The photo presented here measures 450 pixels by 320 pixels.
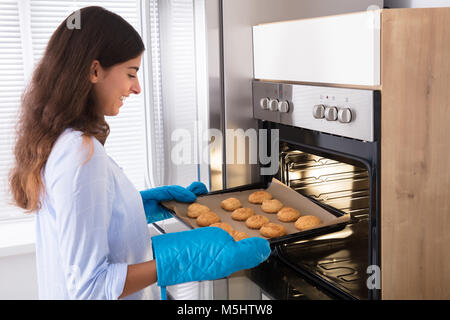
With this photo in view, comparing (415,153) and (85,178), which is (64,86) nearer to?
(85,178)

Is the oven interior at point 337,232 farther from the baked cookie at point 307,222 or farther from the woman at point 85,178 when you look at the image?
the woman at point 85,178

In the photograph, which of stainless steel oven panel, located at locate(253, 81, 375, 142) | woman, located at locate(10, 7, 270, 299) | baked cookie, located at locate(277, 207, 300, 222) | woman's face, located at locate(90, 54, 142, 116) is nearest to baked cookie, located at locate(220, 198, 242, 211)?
baked cookie, located at locate(277, 207, 300, 222)

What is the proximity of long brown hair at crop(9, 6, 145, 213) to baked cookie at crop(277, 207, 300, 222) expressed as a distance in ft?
2.10

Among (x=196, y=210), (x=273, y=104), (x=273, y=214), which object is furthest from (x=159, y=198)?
(x=273, y=104)

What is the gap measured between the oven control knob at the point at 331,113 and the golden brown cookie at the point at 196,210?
50 cm

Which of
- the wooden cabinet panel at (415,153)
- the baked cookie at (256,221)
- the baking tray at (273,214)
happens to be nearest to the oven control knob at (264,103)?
the baking tray at (273,214)

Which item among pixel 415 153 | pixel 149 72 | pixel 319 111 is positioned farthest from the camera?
pixel 149 72

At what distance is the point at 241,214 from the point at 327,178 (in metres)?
0.30

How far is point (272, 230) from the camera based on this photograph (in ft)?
4.43

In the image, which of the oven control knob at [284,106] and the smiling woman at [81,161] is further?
the oven control knob at [284,106]

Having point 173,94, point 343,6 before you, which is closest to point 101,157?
point 173,94

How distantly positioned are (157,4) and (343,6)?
66 cm

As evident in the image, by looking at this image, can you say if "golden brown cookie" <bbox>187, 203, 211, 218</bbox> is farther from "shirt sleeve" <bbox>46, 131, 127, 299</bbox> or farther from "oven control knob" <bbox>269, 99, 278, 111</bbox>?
"shirt sleeve" <bbox>46, 131, 127, 299</bbox>

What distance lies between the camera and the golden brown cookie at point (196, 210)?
4.92 feet
